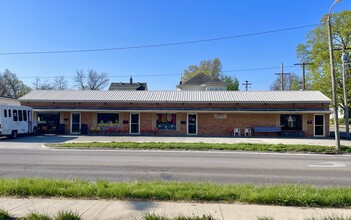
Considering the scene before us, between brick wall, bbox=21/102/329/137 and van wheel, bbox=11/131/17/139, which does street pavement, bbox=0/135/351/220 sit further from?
brick wall, bbox=21/102/329/137

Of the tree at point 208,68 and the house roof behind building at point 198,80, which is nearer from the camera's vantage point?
the house roof behind building at point 198,80

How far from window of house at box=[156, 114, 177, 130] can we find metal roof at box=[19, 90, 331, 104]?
154 cm

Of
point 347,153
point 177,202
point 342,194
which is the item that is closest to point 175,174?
point 177,202

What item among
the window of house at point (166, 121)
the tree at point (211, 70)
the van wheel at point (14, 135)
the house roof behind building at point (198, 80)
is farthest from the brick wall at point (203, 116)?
the tree at point (211, 70)

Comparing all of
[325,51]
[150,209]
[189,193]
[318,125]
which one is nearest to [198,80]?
[325,51]

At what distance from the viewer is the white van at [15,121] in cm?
2008

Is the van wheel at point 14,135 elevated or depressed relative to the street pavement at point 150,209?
elevated

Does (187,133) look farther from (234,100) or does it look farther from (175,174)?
(175,174)

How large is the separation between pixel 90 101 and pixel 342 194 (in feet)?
79.3

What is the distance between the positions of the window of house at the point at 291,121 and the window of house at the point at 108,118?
16.7m

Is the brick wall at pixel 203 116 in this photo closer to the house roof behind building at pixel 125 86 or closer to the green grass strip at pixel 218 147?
the green grass strip at pixel 218 147

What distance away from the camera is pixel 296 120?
83.1ft

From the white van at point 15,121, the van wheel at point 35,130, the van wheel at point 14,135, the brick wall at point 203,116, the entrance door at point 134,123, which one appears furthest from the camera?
the entrance door at point 134,123

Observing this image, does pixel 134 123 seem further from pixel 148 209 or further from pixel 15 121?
pixel 148 209
